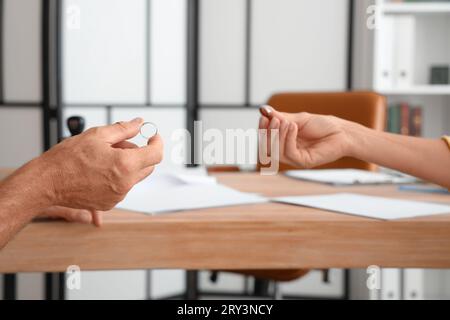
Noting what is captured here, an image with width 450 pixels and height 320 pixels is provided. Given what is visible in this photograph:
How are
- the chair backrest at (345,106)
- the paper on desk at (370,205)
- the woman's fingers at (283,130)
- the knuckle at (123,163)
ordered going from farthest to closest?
the chair backrest at (345,106)
the woman's fingers at (283,130)
the paper on desk at (370,205)
the knuckle at (123,163)

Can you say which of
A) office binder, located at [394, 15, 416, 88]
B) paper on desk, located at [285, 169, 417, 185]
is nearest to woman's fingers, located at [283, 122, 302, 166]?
paper on desk, located at [285, 169, 417, 185]

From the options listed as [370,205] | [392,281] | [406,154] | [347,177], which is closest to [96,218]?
[370,205]

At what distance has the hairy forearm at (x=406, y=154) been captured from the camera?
1.06 meters

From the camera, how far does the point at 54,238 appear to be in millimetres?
771

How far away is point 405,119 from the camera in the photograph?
114 inches

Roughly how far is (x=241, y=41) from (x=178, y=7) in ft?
1.41

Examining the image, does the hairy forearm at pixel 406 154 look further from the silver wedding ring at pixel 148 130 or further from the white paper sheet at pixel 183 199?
the silver wedding ring at pixel 148 130

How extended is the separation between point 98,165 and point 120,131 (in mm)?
54

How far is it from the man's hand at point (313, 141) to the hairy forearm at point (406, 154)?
0.08 ft

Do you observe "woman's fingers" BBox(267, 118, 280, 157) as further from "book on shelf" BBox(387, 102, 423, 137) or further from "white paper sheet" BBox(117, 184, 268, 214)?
"book on shelf" BBox(387, 102, 423, 137)

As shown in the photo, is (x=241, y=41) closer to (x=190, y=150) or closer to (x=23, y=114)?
(x=190, y=150)

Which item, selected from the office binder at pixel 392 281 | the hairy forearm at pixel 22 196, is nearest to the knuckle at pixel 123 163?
the hairy forearm at pixel 22 196

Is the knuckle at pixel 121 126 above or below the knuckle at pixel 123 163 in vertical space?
above

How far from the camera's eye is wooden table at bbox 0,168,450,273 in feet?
2.53
